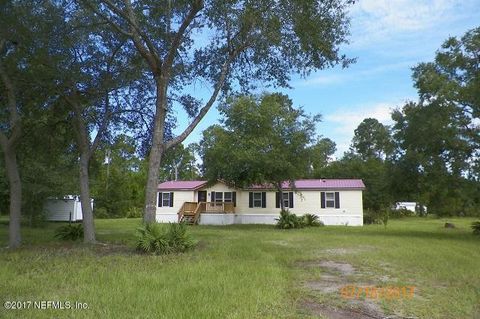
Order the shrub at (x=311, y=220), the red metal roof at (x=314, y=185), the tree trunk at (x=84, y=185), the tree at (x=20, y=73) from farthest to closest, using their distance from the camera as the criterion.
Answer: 1. the red metal roof at (x=314, y=185)
2. the shrub at (x=311, y=220)
3. the tree trunk at (x=84, y=185)
4. the tree at (x=20, y=73)

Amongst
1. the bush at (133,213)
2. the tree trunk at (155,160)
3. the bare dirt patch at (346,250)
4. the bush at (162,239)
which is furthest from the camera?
the bush at (133,213)

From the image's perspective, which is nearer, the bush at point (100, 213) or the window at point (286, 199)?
the window at point (286, 199)

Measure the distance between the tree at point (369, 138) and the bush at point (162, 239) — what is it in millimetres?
60003

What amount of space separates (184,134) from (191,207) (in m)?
19.0

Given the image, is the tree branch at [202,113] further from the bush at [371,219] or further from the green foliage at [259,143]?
the bush at [371,219]

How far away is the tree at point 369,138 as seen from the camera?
7012cm

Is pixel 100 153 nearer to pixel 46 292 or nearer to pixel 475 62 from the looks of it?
pixel 46 292

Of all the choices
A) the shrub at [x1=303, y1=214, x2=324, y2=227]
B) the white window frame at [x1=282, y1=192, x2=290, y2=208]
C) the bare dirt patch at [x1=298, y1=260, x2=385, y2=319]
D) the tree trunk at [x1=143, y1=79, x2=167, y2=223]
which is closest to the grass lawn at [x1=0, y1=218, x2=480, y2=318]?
the bare dirt patch at [x1=298, y1=260, x2=385, y2=319]

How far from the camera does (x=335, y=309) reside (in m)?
6.35

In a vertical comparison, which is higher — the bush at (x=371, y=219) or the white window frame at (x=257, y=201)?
the white window frame at (x=257, y=201)

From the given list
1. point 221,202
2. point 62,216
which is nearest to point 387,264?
point 221,202

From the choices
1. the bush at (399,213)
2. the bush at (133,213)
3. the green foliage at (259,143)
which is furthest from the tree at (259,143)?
the bush at (399,213)

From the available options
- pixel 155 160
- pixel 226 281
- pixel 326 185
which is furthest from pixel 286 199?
pixel 226 281

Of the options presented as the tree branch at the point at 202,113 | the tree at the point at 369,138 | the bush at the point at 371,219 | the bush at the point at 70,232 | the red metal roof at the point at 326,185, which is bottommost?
the bush at the point at 371,219
